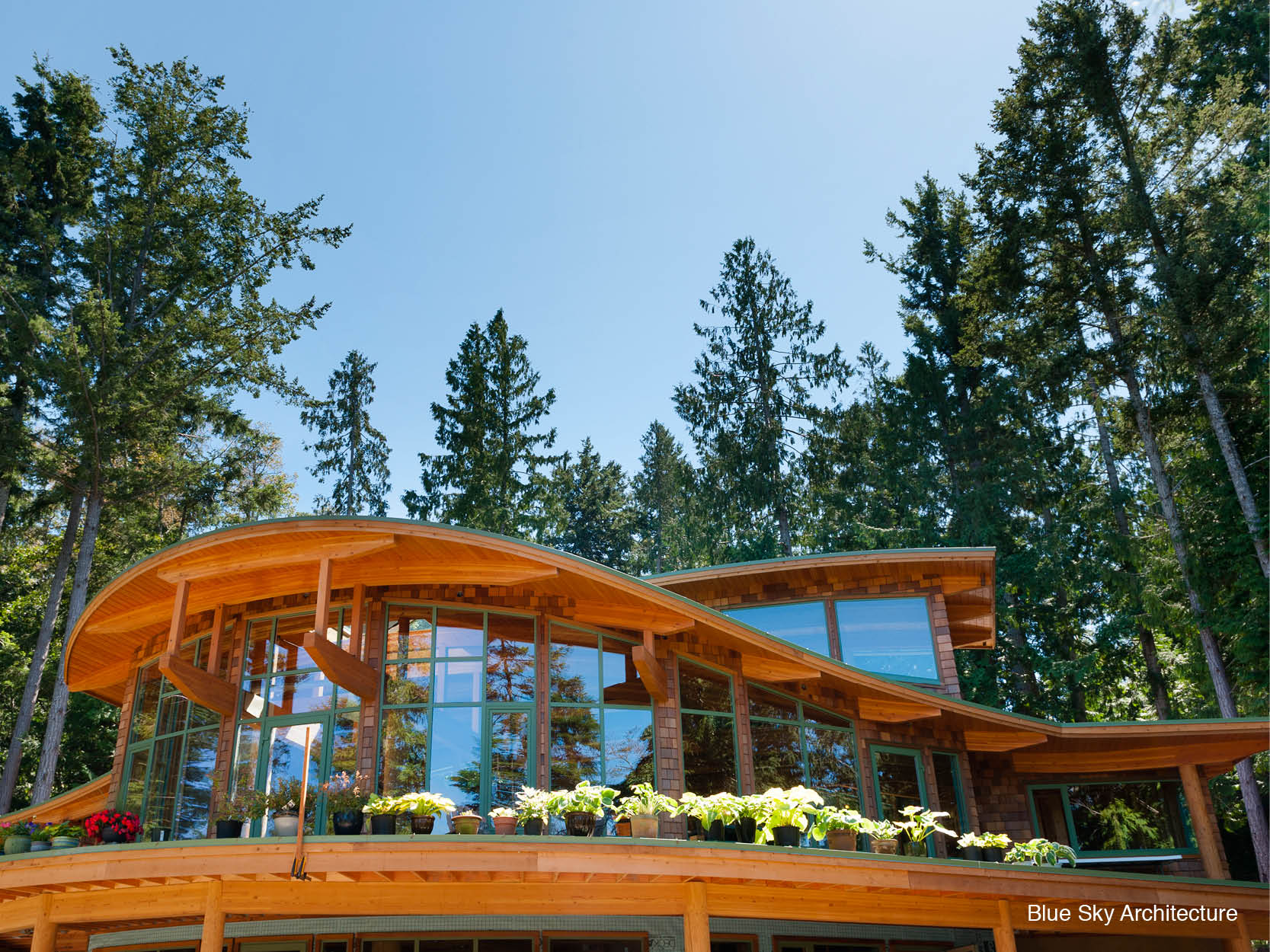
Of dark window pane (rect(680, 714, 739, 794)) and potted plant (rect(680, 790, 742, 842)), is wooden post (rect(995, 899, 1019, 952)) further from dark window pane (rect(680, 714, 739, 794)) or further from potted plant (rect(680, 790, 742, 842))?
dark window pane (rect(680, 714, 739, 794))

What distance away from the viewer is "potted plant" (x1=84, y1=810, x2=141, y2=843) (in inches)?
342

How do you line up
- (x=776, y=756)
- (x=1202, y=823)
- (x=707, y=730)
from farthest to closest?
(x=1202, y=823) → (x=776, y=756) → (x=707, y=730)

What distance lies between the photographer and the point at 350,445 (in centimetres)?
3158

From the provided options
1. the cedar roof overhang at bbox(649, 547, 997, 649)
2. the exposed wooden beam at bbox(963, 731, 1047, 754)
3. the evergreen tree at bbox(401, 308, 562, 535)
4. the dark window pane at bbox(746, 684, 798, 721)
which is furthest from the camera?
the evergreen tree at bbox(401, 308, 562, 535)

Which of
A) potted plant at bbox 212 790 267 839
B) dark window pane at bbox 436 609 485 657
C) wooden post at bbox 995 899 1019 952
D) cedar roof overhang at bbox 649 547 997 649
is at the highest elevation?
cedar roof overhang at bbox 649 547 997 649

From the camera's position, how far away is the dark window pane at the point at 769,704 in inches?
452

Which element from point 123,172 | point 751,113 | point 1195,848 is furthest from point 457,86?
point 1195,848

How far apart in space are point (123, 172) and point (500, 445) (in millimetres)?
12274

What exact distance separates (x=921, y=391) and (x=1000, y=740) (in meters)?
15.8

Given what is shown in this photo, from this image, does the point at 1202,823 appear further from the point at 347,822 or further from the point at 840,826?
the point at 347,822

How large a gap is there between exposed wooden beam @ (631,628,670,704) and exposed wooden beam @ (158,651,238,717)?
14.6ft

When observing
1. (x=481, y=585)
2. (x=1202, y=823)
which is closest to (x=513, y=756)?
(x=481, y=585)

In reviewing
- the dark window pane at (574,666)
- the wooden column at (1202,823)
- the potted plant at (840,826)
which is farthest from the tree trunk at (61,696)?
the wooden column at (1202,823)

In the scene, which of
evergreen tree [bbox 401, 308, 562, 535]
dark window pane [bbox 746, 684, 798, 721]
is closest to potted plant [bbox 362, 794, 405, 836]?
dark window pane [bbox 746, 684, 798, 721]
